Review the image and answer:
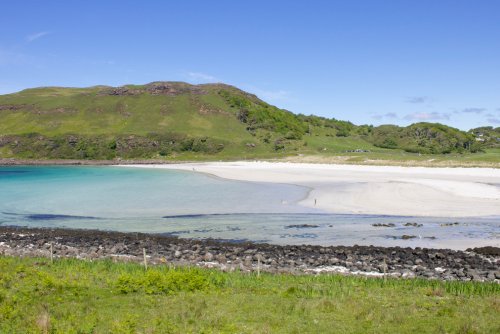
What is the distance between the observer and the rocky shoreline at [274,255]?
2006 centimetres

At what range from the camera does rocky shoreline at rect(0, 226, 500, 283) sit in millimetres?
20062

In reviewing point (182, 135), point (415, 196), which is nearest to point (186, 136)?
point (182, 135)

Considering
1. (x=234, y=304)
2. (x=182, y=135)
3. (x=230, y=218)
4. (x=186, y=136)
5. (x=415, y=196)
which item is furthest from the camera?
(x=182, y=135)

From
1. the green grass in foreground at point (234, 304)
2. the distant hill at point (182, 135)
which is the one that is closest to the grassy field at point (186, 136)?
the distant hill at point (182, 135)

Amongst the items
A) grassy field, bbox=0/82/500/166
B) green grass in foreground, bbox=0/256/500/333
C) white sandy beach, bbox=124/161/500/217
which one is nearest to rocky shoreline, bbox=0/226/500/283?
green grass in foreground, bbox=0/256/500/333

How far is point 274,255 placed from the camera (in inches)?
923

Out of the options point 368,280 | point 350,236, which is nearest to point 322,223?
point 350,236

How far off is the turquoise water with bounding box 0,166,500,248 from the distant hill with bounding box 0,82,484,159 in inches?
3399

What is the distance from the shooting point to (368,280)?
55.9ft

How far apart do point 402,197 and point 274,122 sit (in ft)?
490

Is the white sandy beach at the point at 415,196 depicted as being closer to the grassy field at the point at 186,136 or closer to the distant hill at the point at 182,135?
the grassy field at the point at 186,136

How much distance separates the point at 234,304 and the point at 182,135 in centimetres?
15873

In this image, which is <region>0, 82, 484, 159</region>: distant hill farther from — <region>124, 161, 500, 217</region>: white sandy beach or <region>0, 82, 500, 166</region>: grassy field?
<region>124, 161, 500, 217</region>: white sandy beach

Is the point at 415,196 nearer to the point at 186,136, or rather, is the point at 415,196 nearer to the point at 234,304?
the point at 234,304
